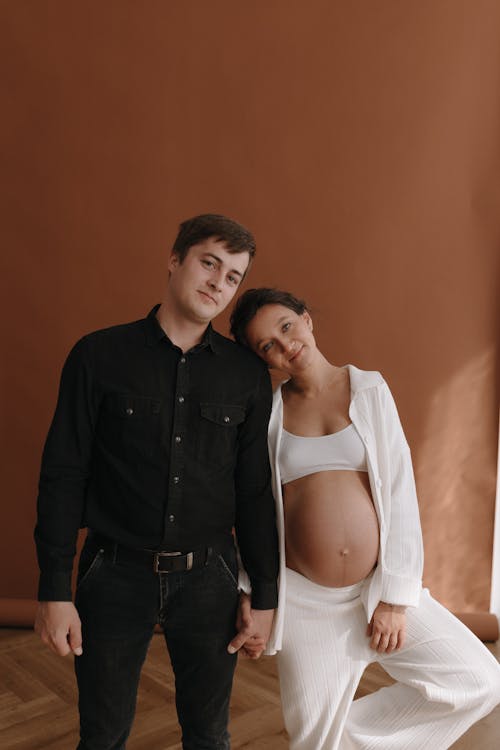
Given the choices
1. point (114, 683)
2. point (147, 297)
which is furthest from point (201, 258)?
point (147, 297)

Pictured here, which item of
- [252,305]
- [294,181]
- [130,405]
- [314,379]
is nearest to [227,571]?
[130,405]

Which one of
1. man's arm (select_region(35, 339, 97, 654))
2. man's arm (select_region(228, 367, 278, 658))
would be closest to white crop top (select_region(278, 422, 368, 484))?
man's arm (select_region(228, 367, 278, 658))

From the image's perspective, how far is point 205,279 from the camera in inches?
62.3

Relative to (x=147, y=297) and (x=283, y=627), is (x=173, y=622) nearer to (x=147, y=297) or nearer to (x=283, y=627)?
(x=283, y=627)

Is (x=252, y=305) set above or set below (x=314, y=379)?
above

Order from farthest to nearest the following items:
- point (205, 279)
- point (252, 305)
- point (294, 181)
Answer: point (294, 181)
point (252, 305)
point (205, 279)

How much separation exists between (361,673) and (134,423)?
863 mm

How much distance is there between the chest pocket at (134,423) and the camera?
1.54 metres

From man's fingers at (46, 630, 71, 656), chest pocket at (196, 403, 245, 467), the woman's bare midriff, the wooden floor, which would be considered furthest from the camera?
the wooden floor

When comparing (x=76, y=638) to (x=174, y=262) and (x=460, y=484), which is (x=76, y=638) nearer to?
(x=174, y=262)

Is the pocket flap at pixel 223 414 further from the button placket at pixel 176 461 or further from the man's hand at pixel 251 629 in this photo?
the man's hand at pixel 251 629

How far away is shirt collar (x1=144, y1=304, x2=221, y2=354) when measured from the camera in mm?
1600

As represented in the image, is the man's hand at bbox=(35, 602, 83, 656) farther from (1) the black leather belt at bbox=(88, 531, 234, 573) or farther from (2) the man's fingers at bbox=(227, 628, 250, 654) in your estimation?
(2) the man's fingers at bbox=(227, 628, 250, 654)

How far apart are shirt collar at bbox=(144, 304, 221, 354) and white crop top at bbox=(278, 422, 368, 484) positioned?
35 centimetres
